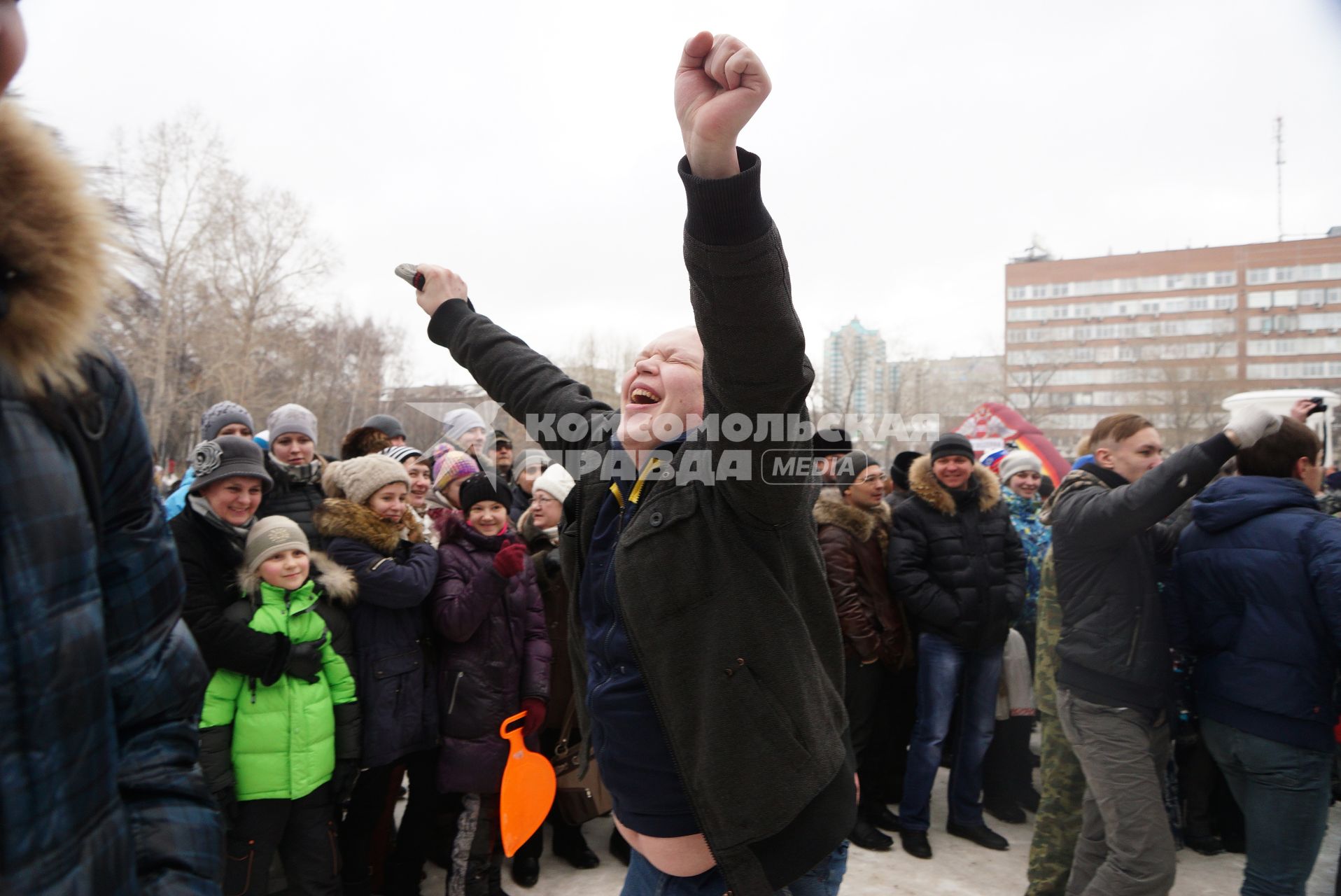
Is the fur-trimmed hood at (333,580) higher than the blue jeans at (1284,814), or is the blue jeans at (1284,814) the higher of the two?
the fur-trimmed hood at (333,580)

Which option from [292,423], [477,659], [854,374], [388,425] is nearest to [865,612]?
[477,659]

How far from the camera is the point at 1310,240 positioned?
222 feet

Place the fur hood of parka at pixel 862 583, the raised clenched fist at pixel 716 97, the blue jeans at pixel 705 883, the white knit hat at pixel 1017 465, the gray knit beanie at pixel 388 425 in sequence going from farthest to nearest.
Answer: the white knit hat at pixel 1017 465
the gray knit beanie at pixel 388 425
the fur hood of parka at pixel 862 583
the blue jeans at pixel 705 883
the raised clenched fist at pixel 716 97

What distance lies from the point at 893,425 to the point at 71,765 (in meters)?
→ 8.01

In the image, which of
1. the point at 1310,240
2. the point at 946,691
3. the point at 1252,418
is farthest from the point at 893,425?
the point at 1310,240

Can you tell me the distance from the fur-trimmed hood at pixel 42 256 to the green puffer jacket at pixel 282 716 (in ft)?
8.36

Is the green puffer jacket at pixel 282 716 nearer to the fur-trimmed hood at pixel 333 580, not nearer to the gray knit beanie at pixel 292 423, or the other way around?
the fur-trimmed hood at pixel 333 580

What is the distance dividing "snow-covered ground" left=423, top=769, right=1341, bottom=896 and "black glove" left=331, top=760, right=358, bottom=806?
100 centimetres

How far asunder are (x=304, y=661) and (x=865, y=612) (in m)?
3.13

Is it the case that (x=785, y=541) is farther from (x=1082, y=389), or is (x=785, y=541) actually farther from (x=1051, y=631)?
(x=1082, y=389)

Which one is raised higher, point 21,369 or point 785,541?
point 21,369

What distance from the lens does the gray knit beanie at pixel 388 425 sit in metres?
6.08

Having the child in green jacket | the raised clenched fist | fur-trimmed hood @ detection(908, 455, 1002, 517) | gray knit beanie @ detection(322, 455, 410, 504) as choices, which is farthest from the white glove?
the child in green jacket

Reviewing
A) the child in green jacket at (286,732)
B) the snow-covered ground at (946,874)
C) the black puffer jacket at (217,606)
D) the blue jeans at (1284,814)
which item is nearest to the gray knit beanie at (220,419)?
the black puffer jacket at (217,606)
